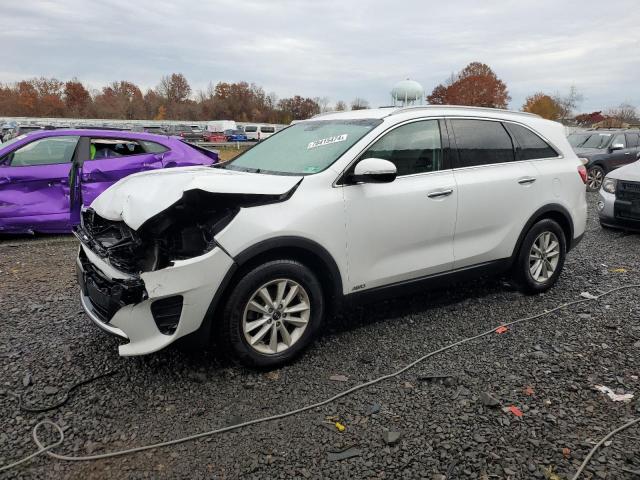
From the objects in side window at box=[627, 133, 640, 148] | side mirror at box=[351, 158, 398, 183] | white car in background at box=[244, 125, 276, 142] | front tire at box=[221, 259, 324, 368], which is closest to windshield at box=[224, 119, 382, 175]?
side mirror at box=[351, 158, 398, 183]

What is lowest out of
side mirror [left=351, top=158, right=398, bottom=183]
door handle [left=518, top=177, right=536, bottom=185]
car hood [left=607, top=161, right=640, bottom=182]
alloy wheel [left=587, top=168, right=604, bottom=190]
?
alloy wheel [left=587, top=168, right=604, bottom=190]

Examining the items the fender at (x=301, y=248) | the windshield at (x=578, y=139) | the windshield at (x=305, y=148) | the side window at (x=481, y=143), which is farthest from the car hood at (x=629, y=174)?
the windshield at (x=578, y=139)

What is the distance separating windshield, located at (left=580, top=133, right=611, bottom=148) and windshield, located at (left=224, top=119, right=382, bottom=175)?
12.4 meters

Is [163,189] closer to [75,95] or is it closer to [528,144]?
[528,144]

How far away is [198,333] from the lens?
118 inches

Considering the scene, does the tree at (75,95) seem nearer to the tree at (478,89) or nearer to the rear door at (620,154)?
the tree at (478,89)

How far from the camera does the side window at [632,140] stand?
45.6ft

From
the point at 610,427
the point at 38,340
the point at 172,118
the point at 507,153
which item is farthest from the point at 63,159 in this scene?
the point at 172,118

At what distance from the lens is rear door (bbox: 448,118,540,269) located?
410cm

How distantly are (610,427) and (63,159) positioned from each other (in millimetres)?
7240

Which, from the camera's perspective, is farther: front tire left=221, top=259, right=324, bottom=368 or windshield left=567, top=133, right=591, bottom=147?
windshield left=567, top=133, right=591, bottom=147

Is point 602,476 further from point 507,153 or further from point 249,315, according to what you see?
point 507,153

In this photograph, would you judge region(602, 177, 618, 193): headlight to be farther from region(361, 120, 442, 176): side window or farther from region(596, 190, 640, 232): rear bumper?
region(361, 120, 442, 176): side window

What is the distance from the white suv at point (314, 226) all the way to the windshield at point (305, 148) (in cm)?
2
